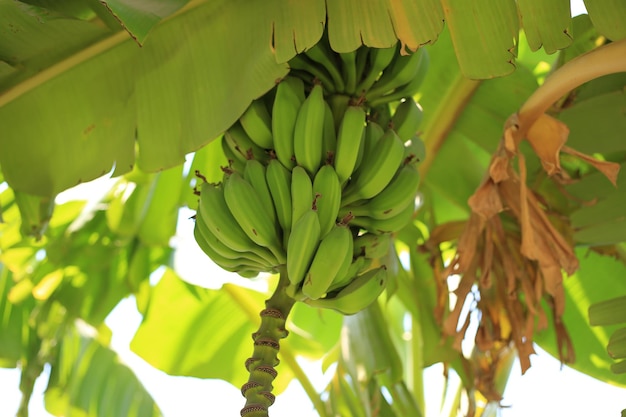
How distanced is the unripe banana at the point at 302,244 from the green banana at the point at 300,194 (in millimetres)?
31

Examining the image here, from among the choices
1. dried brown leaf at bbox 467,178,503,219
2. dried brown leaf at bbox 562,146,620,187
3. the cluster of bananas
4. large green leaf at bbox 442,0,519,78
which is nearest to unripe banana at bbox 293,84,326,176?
the cluster of bananas

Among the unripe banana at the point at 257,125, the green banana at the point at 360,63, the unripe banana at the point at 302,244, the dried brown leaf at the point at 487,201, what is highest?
the green banana at the point at 360,63

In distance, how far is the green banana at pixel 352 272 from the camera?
3.18 ft

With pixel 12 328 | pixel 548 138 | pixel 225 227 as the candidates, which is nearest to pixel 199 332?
pixel 12 328

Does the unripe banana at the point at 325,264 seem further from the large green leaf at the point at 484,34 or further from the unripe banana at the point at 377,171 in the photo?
the large green leaf at the point at 484,34

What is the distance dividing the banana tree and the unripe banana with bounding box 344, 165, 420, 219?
17 centimetres

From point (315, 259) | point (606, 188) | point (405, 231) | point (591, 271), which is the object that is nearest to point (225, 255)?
point (315, 259)

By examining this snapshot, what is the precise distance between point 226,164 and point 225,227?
0.49 meters

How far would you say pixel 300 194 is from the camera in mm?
938

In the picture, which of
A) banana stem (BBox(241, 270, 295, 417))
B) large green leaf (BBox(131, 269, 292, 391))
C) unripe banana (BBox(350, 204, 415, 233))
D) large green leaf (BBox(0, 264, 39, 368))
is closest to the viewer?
banana stem (BBox(241, 270, 295, 417))

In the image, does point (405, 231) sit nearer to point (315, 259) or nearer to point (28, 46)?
point (315, 259)

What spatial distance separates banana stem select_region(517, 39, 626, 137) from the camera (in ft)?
3.26

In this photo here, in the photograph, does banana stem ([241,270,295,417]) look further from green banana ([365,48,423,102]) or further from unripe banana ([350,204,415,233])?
green banana ([365,48,423,102])

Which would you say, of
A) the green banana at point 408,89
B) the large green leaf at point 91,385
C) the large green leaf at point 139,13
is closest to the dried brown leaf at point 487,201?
the green banana at point 408,89
